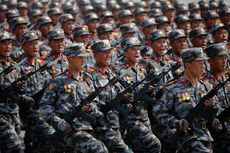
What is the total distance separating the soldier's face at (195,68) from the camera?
6848mm

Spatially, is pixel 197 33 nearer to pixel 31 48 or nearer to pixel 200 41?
pixel 200 41

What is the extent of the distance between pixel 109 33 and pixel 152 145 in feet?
15.5

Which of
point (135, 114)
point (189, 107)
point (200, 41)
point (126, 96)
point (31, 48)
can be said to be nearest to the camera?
point (189, 107)

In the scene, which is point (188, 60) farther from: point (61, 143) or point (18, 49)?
point (18, 49)

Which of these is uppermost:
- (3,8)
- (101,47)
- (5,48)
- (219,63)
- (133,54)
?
(3,8)

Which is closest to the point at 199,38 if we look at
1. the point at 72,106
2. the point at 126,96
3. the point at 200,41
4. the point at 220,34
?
the point at 200,41

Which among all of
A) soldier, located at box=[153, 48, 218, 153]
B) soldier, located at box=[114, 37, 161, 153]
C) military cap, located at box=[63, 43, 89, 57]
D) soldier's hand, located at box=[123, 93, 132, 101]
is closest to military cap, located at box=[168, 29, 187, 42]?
soldier, located at box=[114, 37, 161, 153]

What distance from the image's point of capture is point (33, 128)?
877cm

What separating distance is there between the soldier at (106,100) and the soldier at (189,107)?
1013mm

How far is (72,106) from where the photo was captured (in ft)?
23.4

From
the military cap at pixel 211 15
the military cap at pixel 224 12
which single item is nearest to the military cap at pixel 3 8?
the military cap at pixel 211 15

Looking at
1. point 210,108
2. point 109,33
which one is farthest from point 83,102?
point 109,33

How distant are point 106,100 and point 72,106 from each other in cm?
95

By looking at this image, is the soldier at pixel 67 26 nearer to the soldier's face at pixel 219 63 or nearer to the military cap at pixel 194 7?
the soldier's face at pixel 219 63
